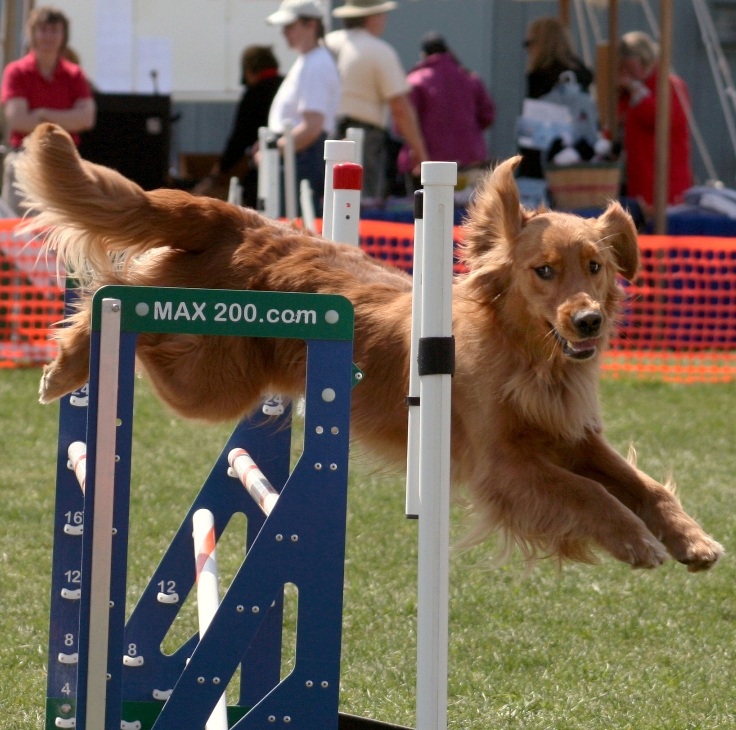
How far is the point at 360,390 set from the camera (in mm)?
3789

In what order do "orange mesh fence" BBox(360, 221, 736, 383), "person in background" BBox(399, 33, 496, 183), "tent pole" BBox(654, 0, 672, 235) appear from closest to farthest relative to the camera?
1. "orange mesh fence" BBox(360, 221, 736, 383)
2. "tent pole" BBox(654, 0, 672, 235)
3. "person in background" BBox(399, 33, 496, 183)

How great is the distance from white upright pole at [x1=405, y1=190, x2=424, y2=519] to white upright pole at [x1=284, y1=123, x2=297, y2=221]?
5277mm

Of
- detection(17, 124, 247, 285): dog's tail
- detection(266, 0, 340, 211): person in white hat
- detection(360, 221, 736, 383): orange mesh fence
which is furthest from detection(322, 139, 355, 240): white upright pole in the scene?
detection(360, 221, 736, 383): orange mesh fence

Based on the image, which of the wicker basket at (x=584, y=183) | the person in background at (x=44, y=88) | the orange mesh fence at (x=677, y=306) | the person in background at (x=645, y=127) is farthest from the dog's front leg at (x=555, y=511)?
the person in background at (x=645, y=127)

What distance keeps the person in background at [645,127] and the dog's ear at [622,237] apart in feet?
22.8

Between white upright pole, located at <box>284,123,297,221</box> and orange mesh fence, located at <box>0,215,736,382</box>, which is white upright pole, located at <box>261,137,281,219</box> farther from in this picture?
orange mesh fence, located at <box>0,215,736,382</box>

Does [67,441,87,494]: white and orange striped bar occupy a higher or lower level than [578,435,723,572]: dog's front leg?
higher

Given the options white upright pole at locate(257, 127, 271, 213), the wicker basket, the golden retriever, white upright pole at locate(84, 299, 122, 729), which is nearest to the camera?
white upright pole at locate(84, 299, 122, 729)

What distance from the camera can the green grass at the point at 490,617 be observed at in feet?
11.8

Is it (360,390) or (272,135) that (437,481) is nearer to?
(360,390)

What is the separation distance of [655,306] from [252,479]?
234 inches

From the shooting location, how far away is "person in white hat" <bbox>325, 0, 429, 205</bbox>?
880 cm

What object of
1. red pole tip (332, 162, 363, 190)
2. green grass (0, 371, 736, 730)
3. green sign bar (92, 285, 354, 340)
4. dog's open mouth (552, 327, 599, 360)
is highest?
red pole tip (332, 162, 363, 190)

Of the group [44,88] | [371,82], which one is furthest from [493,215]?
[44,88]
